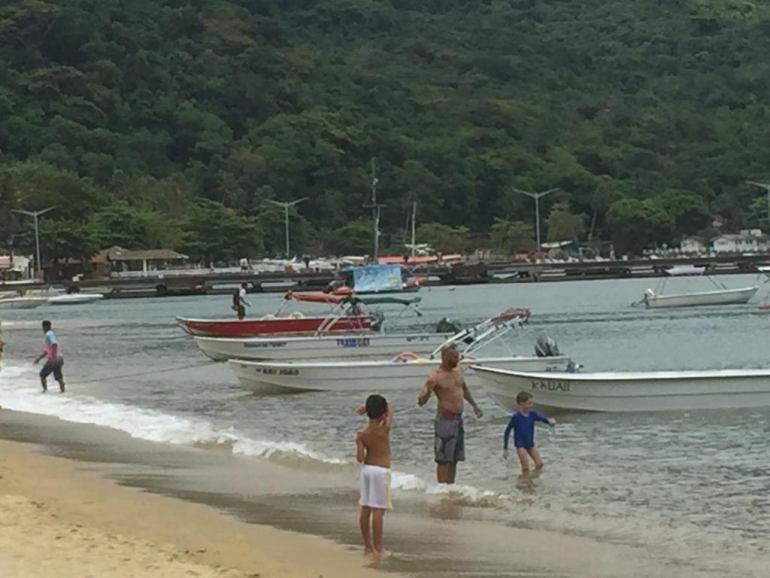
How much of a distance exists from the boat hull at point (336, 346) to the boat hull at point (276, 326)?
2.10m

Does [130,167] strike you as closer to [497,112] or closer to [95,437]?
[497,112]

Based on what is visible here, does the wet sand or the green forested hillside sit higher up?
the green forested hillside

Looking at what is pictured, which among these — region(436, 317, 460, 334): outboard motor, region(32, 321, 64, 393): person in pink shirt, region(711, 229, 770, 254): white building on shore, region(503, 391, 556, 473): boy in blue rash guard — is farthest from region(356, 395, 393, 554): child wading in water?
region(711, 229, 770, 254): white building on shore

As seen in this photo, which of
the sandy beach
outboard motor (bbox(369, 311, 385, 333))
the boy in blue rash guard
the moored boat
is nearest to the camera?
the sandy beach

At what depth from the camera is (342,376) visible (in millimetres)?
27766

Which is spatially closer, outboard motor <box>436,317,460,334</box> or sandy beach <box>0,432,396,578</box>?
sandy beach <box>0,432,396,578</box>

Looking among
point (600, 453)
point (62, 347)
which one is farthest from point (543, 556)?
point (62, 347)

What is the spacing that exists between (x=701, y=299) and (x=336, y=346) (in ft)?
155

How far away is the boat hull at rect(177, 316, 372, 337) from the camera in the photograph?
3612cm

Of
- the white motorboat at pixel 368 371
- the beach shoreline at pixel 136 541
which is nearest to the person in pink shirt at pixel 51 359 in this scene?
the white motorboat at pixel 368 371

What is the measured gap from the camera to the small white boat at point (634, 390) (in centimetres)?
2277

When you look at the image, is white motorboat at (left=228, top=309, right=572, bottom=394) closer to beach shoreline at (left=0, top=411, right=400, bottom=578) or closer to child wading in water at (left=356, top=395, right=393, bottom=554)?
beach shoreline at (left=0, top=411, right=400, bottom=578)

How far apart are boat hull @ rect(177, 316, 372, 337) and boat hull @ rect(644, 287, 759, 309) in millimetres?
38374

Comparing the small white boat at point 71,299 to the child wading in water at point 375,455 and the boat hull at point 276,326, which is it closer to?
the boat hull at point 276,326
